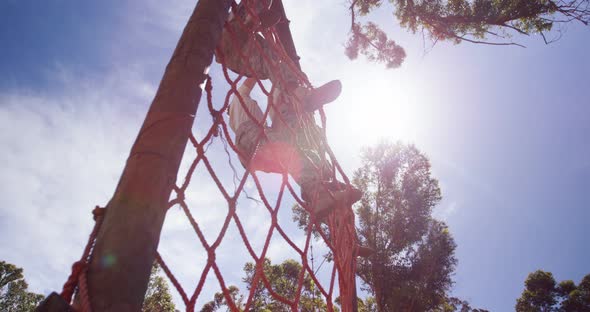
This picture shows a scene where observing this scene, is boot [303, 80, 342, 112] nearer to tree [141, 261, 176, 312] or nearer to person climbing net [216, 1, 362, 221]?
person climbing net [216, 1, 362, 221]

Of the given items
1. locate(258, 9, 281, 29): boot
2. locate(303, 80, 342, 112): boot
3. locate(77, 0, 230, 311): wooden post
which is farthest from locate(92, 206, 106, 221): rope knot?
locate(303, 80, 342, 112): boot

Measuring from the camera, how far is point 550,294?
20.5 m

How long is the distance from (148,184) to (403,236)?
44.6 ft

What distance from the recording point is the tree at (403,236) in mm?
12008

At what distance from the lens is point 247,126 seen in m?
2.67

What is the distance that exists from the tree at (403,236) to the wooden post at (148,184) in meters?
12.1

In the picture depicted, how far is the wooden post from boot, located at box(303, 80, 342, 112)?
1.46 m

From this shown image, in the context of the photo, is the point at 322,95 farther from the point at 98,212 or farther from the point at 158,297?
the point at 158,297

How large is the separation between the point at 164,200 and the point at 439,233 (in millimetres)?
15184

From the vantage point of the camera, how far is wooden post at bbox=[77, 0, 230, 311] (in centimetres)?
64

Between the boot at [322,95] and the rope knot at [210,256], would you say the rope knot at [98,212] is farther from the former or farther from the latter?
the boot at [322,95]

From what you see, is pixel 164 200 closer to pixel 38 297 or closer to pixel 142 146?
pixel 142 146

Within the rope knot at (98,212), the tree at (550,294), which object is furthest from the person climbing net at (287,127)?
the tree at (550,294)

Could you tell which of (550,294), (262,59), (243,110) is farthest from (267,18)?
(550,294)
